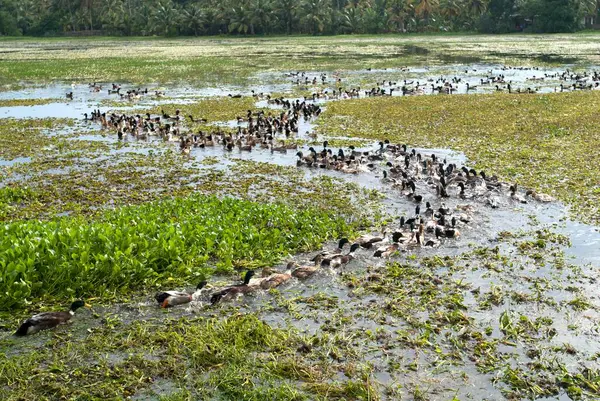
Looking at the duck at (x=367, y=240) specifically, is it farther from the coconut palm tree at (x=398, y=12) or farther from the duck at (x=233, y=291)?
the coconut palm tree at (x=398, y=12)

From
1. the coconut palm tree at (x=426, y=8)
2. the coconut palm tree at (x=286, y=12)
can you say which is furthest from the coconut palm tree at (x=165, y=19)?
the coconut palm tree at (x=426, y=8)

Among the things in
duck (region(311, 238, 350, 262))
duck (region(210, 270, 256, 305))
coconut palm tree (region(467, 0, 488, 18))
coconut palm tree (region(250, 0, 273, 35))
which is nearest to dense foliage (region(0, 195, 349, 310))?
duck (region(311, 238, 350, 262))

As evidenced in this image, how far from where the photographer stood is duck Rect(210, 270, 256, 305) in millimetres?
8938

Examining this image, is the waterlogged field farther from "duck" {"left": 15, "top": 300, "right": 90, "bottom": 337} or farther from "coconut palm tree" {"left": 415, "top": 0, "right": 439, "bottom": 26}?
"coconut palm tree" {"left": 415, "top": 0, "right": 439, "bottom": 26}

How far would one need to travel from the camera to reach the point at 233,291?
9070 millimetres

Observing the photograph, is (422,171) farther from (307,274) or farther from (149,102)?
(149,102)

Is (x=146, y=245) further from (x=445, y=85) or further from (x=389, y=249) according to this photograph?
(x=445, y=85)

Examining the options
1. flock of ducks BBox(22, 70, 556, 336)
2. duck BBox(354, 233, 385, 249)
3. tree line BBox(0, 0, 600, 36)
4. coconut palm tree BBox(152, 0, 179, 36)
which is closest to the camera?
flock of ducks BBox(22, 70, 556, 336)

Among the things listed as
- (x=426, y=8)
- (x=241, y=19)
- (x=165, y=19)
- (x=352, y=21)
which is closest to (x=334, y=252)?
(x=241, y=19)

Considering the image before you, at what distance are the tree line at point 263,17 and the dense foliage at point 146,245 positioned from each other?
92.6m

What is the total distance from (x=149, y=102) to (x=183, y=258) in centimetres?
2329

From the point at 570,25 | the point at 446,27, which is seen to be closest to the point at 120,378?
the point at 570,25

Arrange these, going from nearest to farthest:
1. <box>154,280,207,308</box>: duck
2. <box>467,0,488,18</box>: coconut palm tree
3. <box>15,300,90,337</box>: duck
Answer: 1. <box>15,300,90,337</box>: duck
2. <box>154,280,207,308</box>: duck
3. <box>467,0,488,18</box>: coconut palm tree

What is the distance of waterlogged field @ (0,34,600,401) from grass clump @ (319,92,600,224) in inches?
4.8
